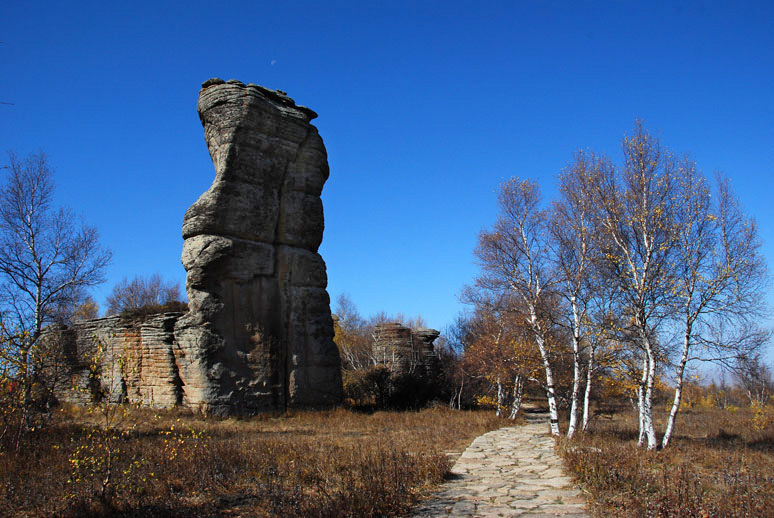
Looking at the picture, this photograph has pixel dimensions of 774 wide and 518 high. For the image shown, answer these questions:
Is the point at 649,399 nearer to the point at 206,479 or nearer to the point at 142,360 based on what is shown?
the point at 206,479

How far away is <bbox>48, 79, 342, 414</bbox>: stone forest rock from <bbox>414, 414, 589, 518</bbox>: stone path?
8.45 m

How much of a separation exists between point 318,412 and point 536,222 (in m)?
10.00

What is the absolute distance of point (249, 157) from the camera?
61.9 ft

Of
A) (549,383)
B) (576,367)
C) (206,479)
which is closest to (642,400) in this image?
(576,367)

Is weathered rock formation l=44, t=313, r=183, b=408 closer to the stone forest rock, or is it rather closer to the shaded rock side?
the stone forest rock

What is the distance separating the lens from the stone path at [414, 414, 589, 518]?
250 inches

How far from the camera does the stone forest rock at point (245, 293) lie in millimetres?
17219

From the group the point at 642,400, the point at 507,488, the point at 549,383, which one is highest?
the point at 549,383

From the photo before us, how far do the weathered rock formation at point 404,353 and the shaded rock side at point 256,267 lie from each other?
16.7 ft

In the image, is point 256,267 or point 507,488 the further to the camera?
point 256,267

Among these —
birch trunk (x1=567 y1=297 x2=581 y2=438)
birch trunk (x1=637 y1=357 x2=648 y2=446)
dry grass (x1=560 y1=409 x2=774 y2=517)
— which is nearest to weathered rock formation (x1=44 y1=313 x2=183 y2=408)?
birch trunk (x1=567 y1=297 x2=581 y2=438)

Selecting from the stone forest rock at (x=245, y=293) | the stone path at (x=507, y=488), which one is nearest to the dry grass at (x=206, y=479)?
the stone path at (x=507, y=488)

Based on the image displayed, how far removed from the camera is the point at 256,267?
1847cm

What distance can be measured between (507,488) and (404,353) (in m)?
16.9
